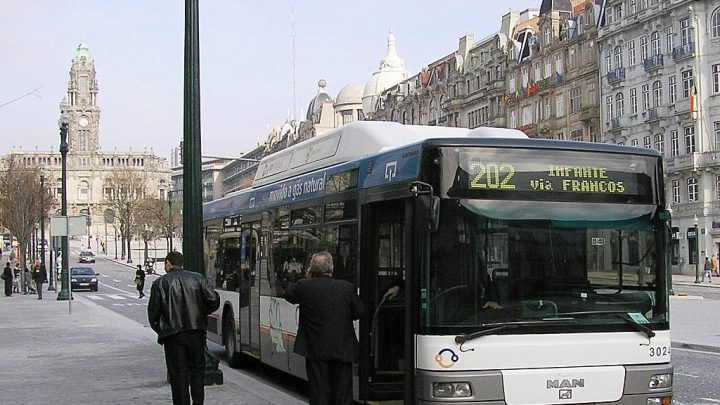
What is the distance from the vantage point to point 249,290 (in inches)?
601

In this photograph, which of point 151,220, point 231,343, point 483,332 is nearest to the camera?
point 483,332

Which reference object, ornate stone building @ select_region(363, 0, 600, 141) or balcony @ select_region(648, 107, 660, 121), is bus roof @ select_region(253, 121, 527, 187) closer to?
balcony @ select_region(648, 107, 660, 121)

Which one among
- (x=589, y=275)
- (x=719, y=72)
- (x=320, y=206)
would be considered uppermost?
(x=719, y=72)

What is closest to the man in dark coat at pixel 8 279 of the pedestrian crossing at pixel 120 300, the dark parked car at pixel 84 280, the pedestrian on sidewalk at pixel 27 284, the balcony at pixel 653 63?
the pedestrian on sidewalk at pixel 27 284

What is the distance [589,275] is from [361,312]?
1959 millimetres

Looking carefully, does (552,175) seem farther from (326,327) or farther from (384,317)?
(326,327)

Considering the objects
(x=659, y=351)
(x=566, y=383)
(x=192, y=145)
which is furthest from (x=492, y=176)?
(x=192, y=145)

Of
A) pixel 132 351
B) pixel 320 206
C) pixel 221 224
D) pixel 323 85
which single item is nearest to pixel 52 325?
pixel 132 351

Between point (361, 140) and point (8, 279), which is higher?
point (361, 140)

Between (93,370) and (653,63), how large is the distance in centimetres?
5443

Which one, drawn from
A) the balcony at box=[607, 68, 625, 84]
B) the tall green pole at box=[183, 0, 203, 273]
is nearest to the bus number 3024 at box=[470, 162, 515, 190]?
the tall green pole at box=[183, 0, 203, 273]

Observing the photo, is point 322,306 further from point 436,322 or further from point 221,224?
point 221,224

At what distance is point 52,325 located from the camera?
85.4 ft

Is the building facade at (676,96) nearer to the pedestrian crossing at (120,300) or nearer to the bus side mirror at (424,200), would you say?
the pedestrian crossing at (120,300)
